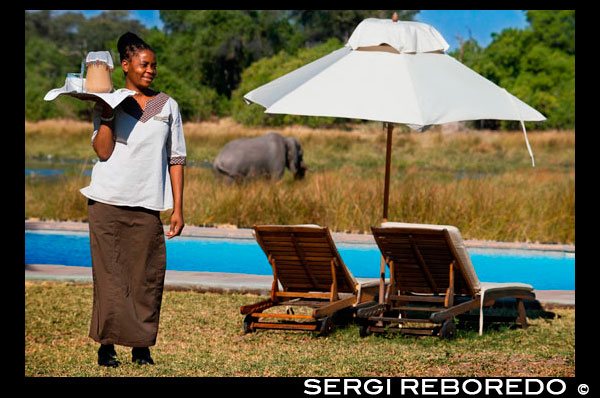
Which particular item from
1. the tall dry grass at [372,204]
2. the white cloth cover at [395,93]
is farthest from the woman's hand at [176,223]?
the tall dry grass at [372,204]

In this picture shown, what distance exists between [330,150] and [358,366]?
78.4 ft

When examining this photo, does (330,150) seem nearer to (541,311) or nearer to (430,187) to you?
(430,187)

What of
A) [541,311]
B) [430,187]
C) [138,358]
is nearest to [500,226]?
[430,187]

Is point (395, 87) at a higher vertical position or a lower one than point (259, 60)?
lower

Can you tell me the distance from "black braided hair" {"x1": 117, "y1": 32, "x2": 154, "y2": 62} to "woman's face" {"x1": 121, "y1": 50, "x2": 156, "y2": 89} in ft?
0.07

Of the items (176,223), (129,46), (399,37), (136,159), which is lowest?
(176,223)

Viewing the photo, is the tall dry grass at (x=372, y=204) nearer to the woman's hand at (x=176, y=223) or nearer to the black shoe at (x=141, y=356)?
the black shoe at (x=141, y=356)

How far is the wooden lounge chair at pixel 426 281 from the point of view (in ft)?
21.4

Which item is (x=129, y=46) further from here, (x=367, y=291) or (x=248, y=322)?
(x=367, y=291)

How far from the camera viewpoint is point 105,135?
465 centimetres

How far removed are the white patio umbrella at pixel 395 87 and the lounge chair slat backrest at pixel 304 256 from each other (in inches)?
34.9

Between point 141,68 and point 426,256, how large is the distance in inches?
110

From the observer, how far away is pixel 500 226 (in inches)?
451

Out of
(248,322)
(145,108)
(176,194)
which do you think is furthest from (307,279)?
(145,108)
